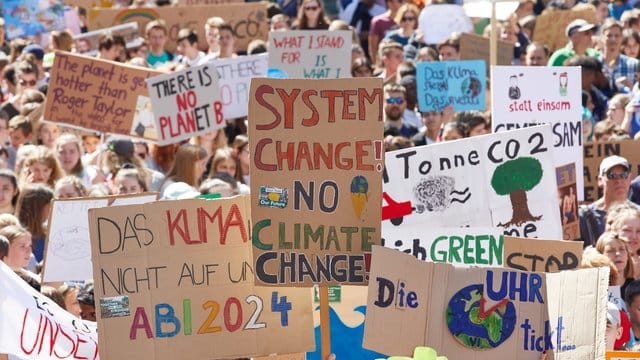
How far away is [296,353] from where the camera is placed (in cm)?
687

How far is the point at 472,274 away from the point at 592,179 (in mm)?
4677

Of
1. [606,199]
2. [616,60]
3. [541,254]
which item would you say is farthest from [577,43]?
[541,254]

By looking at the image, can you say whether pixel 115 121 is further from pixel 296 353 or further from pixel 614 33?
pixel 296 353

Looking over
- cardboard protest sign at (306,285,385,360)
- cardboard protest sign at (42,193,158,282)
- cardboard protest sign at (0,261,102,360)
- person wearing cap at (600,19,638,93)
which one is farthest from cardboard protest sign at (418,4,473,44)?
cardboard protest sign at (0,261,102,360)

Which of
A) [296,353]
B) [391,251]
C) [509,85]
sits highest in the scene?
[509,85]

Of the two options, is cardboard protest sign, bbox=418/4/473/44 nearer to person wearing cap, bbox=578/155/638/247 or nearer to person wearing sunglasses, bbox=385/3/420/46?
person wearing sunglasses, bbox=385/3/420/46

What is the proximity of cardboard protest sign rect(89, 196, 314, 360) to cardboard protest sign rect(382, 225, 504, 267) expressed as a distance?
774 mm

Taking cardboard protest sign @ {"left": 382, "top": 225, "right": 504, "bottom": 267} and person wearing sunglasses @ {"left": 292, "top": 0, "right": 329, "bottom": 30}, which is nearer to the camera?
cardboard protest sign @ {"left": 382, "top": 225, "right": 504, "bottom": 267}

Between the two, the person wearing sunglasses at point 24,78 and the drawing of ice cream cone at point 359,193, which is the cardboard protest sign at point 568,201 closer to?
the drawing of ice cream cone at point 359,193

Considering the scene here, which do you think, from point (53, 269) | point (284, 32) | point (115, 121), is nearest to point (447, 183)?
point (53, 269)

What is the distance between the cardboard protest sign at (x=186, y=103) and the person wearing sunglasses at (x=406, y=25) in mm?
4463

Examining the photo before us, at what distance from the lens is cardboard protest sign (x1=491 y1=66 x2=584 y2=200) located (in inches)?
394

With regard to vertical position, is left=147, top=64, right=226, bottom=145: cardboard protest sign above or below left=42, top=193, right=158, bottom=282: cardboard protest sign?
above

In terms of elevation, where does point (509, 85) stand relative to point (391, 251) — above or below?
above
